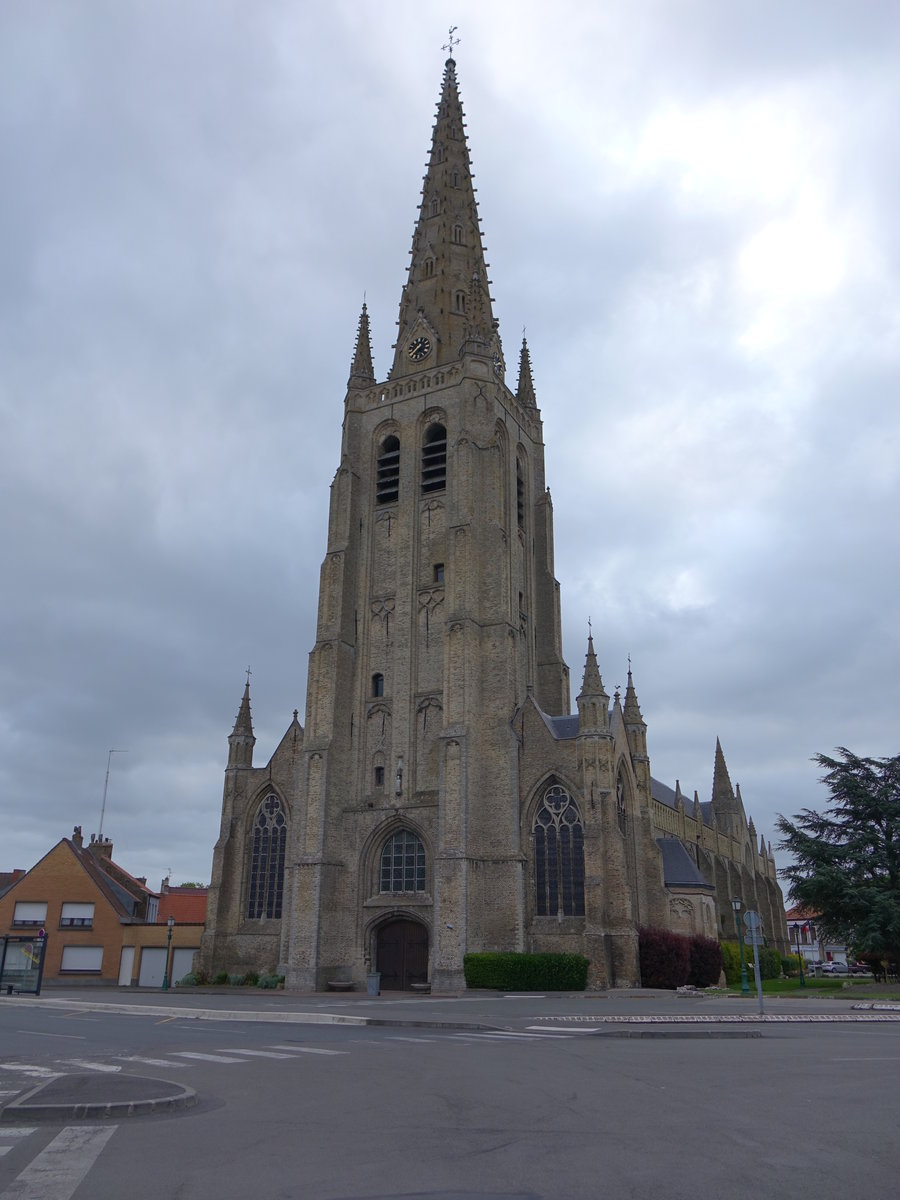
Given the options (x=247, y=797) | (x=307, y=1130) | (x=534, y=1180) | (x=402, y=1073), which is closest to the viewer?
Answer: (x=534, y=1180)

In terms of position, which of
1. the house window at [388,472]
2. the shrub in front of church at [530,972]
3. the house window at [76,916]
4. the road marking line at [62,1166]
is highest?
the house window at [388,472]

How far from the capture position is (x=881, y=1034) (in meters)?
17.4

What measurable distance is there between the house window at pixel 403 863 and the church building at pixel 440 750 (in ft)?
0.34

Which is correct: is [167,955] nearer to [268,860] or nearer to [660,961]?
[268,860]

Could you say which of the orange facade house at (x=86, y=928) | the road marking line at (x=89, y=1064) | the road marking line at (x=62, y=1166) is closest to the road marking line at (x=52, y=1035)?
the road marking line at (x=89, y=1064)

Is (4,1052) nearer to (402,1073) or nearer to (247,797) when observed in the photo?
(402,1073)

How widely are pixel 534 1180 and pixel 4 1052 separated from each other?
10612mm

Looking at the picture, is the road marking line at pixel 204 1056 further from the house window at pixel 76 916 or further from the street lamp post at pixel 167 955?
the house window at pixel 76 916

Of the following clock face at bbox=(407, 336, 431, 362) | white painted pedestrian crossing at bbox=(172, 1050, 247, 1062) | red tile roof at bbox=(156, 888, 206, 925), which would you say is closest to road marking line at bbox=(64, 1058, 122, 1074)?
white painted pedestrian crossing at bbox=(172, 1050, 247, 1062)

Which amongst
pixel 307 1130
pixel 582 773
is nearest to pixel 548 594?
pixel 582 773

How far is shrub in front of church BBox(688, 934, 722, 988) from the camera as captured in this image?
4034cm

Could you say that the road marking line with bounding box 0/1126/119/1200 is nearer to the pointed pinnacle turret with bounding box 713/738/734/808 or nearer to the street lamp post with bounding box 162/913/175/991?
the street lamp post with bounding box 162/913/175/991

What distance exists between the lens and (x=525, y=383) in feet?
175

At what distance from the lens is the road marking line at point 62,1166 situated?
6.13 m
